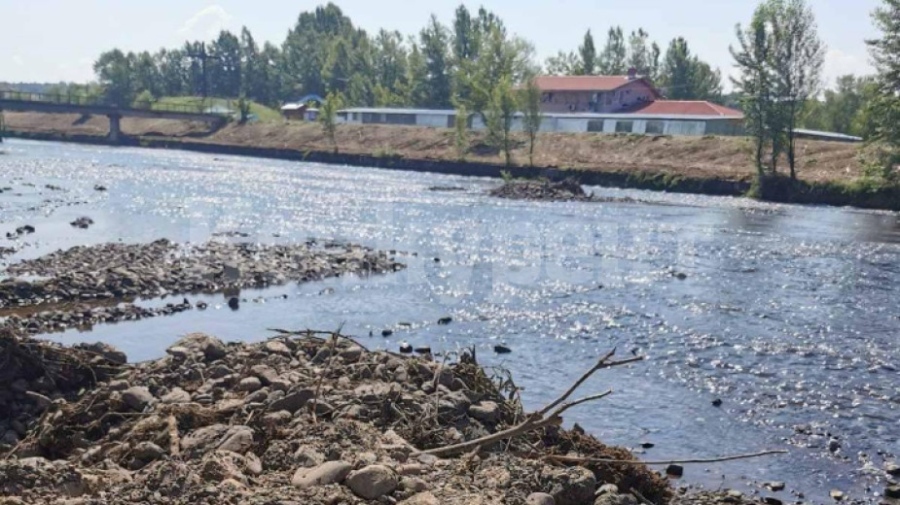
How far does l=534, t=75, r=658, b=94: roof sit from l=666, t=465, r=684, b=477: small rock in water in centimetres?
10641

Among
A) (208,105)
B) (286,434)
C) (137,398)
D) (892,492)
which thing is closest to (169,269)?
(137,398)

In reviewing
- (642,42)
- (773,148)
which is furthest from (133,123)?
(773,148)

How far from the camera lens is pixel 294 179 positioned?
75438 millimetres

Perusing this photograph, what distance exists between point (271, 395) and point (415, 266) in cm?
2116

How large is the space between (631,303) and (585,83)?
3900 inches

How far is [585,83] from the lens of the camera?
400 feet

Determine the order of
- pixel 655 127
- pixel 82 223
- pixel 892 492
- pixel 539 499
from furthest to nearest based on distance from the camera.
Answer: pixel 655 127
pixel 82 223
pixel 892 492
pixel 539 499

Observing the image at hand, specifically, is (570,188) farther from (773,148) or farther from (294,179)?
(294,179)

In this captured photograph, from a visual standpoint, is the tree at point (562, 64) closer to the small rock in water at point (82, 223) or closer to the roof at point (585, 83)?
the roof at point (585, 83)

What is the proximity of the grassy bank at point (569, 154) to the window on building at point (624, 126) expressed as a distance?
21.8 ft

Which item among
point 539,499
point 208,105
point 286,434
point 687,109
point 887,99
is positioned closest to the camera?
point 539,499

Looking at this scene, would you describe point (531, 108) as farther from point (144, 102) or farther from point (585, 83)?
point (144, 102)

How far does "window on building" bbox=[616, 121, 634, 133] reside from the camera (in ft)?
330

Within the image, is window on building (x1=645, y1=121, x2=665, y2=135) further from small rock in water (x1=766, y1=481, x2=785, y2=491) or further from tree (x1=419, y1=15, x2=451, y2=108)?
small rock in water (x1=766, y1=481, x2=785, y2=491)
